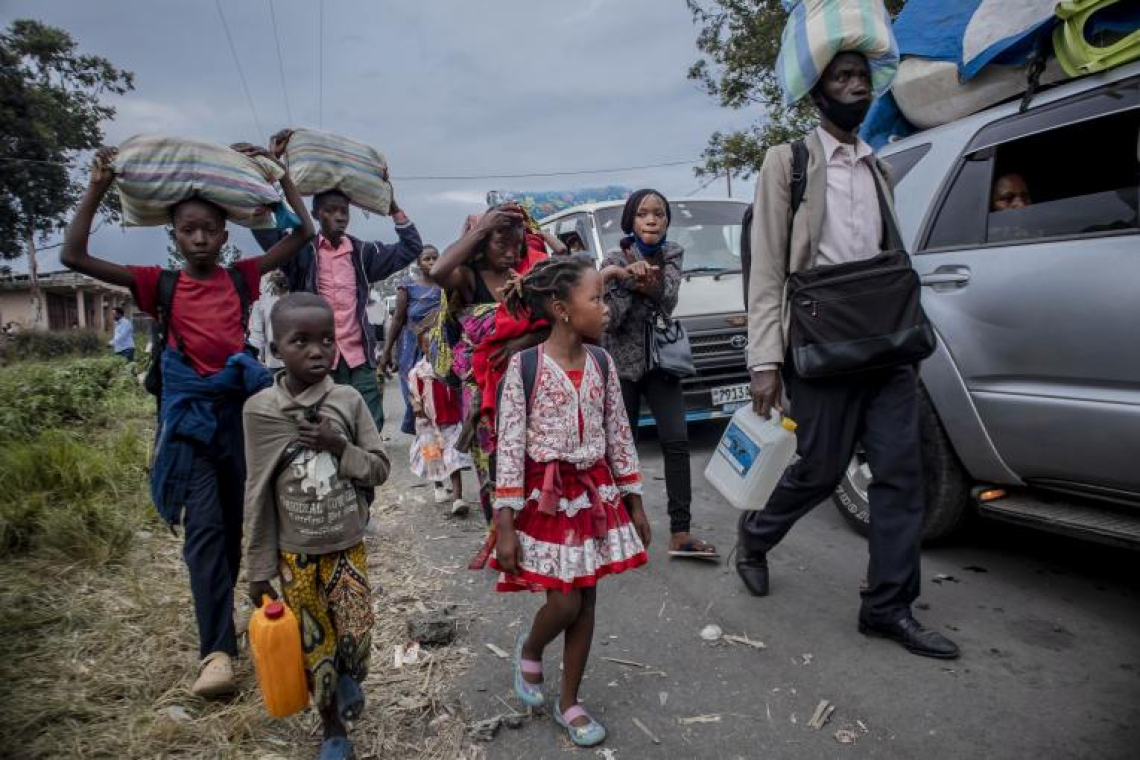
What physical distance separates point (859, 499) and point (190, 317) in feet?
11.3

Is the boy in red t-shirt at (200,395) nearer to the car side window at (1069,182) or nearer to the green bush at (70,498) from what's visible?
the green bush at (70,498)

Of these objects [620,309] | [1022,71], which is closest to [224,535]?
[620,309]

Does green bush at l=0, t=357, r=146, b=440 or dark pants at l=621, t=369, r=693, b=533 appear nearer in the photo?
dark pants at l=621, t=369, r=693, b=533

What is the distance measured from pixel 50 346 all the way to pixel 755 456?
1161 inches

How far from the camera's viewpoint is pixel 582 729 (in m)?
2.38

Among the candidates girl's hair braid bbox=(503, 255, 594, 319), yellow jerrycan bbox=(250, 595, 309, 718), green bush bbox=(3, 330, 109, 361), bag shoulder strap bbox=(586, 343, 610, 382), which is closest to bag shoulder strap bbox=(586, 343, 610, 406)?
bag shoulder strap bbox=(586, 343, 610, 382)

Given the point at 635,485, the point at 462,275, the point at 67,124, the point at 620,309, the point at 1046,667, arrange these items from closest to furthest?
the point at 635,485 < the point at 1046,667 < the point at 462,275 < the point at 620,309 < the point at 67,124

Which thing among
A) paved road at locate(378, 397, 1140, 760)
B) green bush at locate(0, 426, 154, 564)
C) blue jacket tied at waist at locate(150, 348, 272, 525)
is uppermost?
blue jacket tied at waist at locate(150, 348, 272, 525)

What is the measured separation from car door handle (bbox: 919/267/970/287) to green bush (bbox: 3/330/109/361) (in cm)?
2634

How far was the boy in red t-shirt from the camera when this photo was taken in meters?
Answer: 2.78

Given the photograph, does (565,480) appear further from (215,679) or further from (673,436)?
Answer: (673,436)

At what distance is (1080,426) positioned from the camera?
9.27 feet

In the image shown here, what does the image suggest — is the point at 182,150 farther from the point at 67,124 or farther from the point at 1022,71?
the point at 67,124

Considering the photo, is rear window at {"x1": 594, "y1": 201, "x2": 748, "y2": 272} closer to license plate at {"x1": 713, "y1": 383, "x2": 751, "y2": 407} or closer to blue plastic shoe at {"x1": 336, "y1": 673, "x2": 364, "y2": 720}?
license plate at {"x1": 713, "y1": 383, "x2": 751, "y2": 407}
